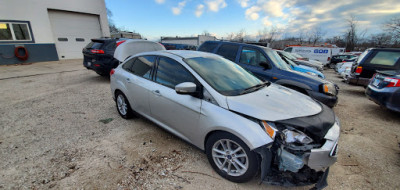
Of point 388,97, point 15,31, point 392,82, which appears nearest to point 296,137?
point 388,97

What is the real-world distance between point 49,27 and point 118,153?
603 inches

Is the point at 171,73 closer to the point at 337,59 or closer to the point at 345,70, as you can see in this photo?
the point at 345,70

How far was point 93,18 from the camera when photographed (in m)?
15.2

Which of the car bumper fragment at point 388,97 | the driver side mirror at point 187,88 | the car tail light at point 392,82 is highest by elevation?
the driver side mirror at point 187,88

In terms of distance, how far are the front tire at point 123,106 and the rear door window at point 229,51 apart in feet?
10.1

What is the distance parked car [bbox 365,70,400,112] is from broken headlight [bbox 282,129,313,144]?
12.4 ft

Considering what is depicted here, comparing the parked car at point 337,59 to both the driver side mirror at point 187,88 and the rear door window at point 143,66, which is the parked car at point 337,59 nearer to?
the rear door window at point 143,66

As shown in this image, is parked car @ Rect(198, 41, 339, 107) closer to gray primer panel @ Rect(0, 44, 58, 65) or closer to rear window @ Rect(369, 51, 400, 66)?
rear window @ Rect(369, 51, 400, 66)

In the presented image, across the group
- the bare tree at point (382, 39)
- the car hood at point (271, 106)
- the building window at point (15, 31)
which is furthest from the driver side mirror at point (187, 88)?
the bare tree at point (382, 39)

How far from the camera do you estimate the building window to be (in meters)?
11.2

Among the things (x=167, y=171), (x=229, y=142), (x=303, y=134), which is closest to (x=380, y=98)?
(x=303, y=134)

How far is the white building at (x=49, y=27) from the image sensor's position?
11305 mm

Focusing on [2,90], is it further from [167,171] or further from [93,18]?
[93,18]

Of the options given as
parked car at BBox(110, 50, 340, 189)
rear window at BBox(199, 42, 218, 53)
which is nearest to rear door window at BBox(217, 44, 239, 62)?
rear window at BBox(199, 42, 218, 53)
